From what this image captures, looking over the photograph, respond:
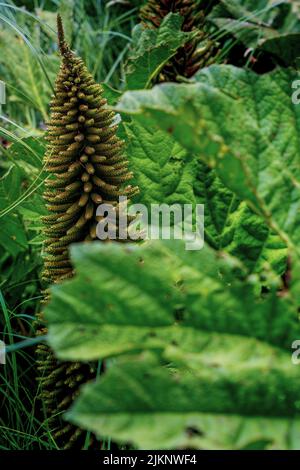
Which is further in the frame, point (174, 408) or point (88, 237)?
point (88, 237)

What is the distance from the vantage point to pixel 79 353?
0.57 metres

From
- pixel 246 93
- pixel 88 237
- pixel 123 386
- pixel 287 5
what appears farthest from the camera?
pixel 287 5

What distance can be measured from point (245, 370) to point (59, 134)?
1.81 feet

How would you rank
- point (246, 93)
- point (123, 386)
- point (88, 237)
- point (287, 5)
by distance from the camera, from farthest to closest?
point (287, 5) < point (88, 237) < point (246, 93) < point (123, 386)

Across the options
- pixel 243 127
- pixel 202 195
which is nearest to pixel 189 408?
pixel 243 127

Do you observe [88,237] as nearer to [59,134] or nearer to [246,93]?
[59,134]

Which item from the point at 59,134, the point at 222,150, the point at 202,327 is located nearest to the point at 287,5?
the point at 59,134

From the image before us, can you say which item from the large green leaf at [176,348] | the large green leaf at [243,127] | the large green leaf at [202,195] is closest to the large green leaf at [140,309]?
the large green leaf at [176,348]

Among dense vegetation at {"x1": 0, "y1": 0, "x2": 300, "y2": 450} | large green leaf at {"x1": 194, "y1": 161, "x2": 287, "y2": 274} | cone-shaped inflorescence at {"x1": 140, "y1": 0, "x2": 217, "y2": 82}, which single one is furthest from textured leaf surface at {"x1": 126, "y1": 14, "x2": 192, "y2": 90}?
large green leaf at {"x1": 194, "y1": 161, "x2": 287, "y2": 274}

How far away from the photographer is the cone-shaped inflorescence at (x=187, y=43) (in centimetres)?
147

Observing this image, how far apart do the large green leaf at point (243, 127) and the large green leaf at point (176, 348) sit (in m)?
0.12

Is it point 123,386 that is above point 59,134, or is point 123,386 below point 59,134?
below

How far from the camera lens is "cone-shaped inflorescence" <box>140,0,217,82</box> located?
1471 mm

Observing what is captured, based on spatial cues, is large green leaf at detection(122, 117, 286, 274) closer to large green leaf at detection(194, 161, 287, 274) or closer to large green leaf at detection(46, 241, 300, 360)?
large green leaf at detection(194, 161, 287, 274)
